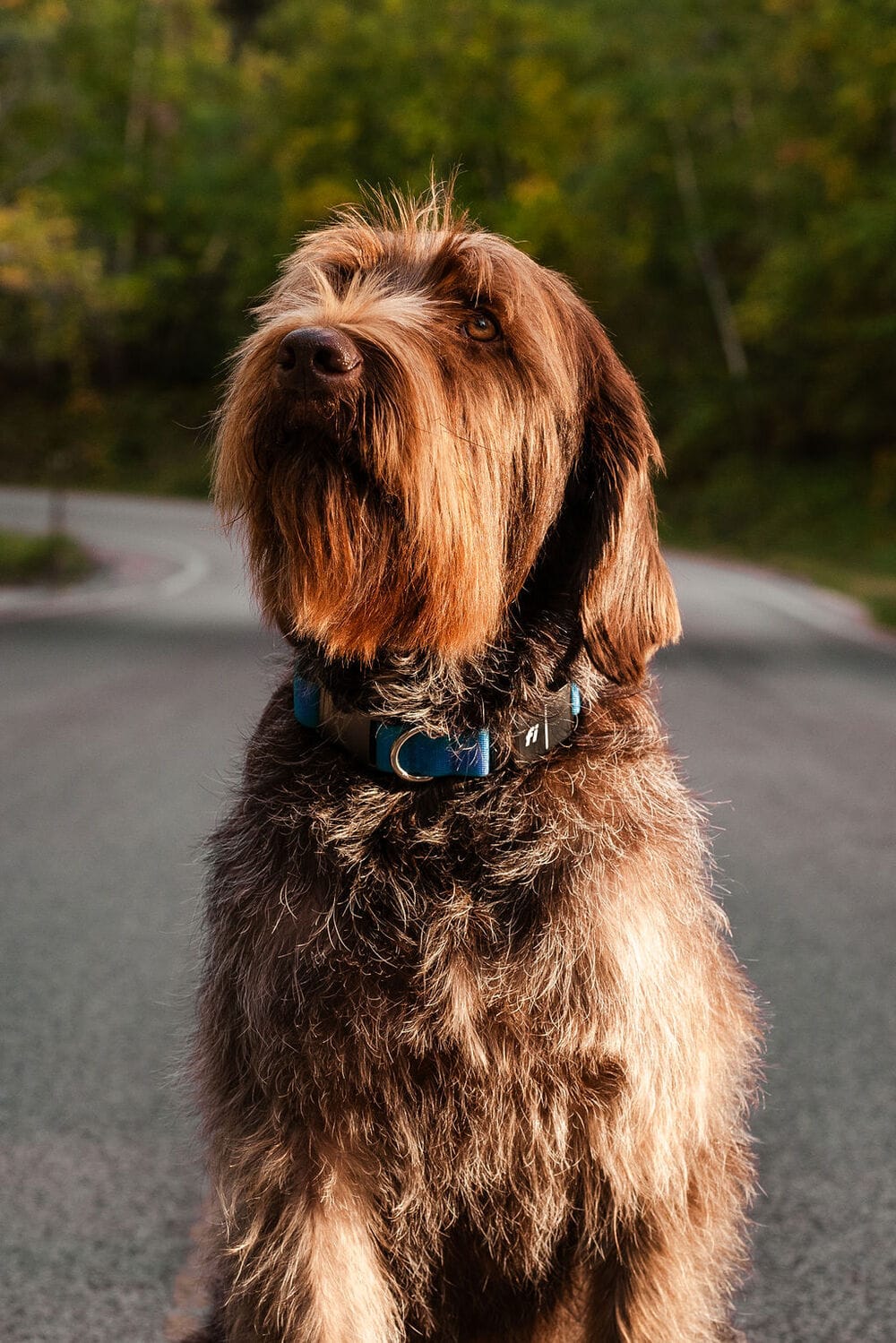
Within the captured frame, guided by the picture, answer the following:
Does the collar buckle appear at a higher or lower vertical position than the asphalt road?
higher

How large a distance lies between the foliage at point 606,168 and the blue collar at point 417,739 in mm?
21746

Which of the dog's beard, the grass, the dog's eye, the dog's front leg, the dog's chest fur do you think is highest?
the dog's eye

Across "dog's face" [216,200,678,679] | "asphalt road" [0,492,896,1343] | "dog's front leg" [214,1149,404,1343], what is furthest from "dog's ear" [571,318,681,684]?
"dog's front leg" [214,1149,404,1343]

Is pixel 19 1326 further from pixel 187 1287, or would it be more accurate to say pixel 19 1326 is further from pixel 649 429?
pixel 649 429

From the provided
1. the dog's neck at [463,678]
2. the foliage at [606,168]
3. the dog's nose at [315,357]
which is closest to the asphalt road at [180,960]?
the dog's neck at [463,678]

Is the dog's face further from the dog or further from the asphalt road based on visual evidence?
the asphalt road

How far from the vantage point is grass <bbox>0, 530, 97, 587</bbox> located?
22.2m

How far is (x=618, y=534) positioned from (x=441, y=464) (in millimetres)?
335

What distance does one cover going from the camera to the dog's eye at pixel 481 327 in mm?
2438

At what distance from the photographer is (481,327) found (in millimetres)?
2445

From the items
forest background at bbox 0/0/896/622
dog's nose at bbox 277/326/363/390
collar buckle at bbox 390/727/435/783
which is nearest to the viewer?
dog's nose at bbox 277/326/363/390

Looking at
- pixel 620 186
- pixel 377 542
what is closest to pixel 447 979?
pixel 377 542

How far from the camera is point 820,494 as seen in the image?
113ft

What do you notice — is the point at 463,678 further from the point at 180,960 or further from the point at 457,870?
the point at 180,960
